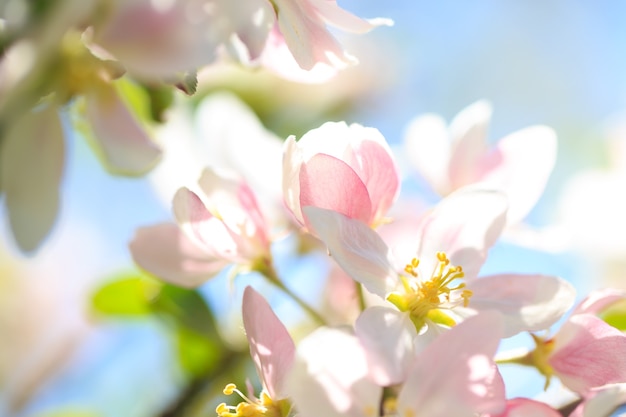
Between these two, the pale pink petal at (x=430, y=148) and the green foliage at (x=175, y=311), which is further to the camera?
the green foliage at (x=175, y=311)

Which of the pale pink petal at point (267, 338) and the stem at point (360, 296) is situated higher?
the pale pink petal at point (267, 338)

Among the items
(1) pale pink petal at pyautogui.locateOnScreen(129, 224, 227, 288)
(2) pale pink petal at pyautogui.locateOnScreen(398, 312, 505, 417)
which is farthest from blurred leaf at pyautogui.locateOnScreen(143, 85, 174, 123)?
(2) pale pink petal at pyautogui.locateOnScreen(398, 312, 505, 417)

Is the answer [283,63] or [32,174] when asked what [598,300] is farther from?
[32,174]

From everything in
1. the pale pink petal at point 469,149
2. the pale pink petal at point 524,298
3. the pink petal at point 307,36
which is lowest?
the pale pink petal at point 524,298

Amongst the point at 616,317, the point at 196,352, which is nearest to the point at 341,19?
the point at 616,317

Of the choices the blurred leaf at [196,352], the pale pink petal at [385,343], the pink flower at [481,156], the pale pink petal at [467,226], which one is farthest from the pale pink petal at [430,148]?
the blurred leaf at [196,352]

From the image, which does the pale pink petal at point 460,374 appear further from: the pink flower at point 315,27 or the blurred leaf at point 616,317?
the blurred leaf at point 616,317

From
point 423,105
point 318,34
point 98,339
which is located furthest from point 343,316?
point 423,105
